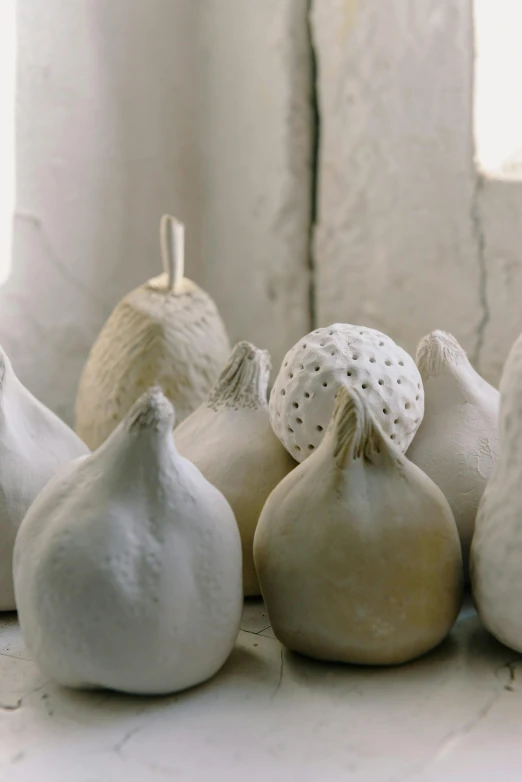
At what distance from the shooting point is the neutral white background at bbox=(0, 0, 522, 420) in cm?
90

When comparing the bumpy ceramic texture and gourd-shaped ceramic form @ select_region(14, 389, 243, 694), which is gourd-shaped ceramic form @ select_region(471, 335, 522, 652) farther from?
the bumpy ceramic texture

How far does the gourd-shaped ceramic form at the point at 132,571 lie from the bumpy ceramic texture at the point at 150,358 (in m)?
0.32

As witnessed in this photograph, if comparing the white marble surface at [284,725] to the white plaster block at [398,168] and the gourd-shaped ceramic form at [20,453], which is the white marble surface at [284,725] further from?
the white plaster block at [398,168]

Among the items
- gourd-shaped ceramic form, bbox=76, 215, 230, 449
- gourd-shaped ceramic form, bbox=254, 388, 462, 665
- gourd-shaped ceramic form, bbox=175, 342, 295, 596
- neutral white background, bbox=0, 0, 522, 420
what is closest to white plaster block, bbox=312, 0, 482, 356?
neutral white background, bbox=0, 0, 522, 420

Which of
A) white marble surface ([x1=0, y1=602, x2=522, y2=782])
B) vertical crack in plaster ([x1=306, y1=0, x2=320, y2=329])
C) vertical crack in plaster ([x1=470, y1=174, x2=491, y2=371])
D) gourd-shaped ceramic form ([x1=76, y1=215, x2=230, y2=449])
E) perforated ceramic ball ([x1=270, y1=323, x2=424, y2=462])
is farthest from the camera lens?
vertical crack in plaster ([x1=306, y1=0, x2=320, y2=329])

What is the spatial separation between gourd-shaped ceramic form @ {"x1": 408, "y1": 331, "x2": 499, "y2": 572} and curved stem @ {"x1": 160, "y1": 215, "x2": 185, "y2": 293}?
291 mm

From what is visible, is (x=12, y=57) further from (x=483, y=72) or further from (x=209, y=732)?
(x=209, y=732)

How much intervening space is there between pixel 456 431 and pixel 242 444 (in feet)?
0.48

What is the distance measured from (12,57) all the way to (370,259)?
17.5 inches

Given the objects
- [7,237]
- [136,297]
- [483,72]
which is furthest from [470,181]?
[7,237]

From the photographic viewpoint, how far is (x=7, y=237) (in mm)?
943

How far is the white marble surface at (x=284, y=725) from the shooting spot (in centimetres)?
38

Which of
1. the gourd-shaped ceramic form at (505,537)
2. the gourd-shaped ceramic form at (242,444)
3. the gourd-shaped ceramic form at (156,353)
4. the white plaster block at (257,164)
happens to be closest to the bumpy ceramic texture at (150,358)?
the gourd-shaped ceramic form at (156,353)

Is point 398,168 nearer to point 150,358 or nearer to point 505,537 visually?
point 150,358
